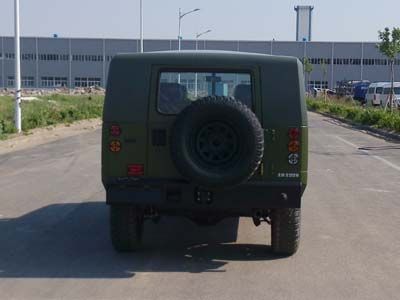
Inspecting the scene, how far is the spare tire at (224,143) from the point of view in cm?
683

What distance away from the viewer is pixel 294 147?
7.09 m

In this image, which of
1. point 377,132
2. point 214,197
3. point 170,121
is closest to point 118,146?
point 170,121

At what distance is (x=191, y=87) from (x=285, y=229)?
178 centimetres

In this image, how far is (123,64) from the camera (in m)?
7.27

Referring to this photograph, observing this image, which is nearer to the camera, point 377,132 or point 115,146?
point 115,146

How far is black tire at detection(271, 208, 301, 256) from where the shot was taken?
738 cm

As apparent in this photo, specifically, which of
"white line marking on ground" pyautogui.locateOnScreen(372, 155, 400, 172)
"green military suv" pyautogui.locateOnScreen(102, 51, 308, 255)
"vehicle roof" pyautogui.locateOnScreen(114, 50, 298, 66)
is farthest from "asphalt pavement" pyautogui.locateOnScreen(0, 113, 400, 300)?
"white line marking on ground" pyautogui.locateOnScreen(372, 155, 400, 172)

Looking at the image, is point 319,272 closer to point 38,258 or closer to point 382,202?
point 38,258

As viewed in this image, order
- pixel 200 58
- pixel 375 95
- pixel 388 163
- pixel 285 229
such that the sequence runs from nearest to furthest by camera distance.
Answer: pixel 200 58, pixel 285 229, pixel 388 163, pixel 375 95

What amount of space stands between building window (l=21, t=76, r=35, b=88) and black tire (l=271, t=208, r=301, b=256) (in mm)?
106883

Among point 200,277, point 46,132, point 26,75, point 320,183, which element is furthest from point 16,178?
point 26,75

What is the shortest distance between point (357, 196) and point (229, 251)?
4885mm

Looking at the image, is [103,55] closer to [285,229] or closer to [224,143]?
[285,229]

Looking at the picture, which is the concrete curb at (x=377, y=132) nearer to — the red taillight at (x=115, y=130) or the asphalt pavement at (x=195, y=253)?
the asphalt pavement at (x=195, y=253)
